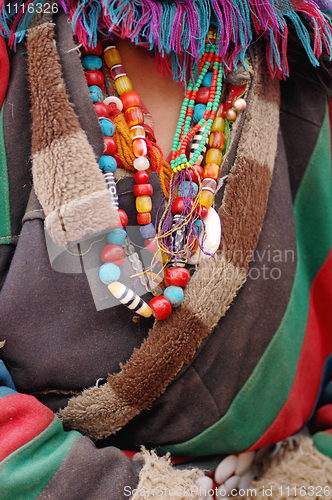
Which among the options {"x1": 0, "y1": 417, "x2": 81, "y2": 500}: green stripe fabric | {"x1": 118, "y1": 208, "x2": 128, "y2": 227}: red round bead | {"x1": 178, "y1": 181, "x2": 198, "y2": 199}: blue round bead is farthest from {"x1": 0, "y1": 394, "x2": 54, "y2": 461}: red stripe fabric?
{"x1": 178, "y1": 181, "x2": 198, "y2": 199}: blue round bead

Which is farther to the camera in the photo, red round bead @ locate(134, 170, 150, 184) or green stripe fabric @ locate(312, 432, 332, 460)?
green stripe fabric @ locate(312, 432, 332, 460)

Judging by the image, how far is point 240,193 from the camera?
1.98 ft

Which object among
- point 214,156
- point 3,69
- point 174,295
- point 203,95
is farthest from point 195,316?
point 3,69

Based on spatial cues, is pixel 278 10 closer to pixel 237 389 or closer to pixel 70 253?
pixel 70 253

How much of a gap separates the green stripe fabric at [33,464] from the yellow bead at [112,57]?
1.93 ft

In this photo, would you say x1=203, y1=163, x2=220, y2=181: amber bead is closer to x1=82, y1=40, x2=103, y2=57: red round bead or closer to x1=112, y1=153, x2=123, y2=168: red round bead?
x1=112, y1=153, x2=123, y2=168: red round bead

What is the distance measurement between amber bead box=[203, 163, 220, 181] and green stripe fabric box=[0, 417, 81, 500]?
1.52ft

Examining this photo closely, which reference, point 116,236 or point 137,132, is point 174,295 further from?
point 137,132

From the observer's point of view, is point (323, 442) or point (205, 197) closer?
point (205, 197)

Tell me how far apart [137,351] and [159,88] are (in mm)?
472

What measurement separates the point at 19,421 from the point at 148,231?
0.34 meters

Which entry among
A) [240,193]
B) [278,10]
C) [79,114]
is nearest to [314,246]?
[240,193]

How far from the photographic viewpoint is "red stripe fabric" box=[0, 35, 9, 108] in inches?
21.6

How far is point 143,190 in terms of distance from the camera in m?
0.58
